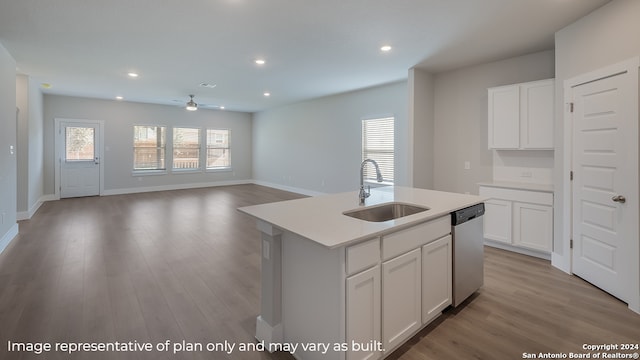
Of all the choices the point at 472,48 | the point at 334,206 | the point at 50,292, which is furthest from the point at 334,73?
the point at 50,292

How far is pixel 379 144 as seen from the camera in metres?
6.78

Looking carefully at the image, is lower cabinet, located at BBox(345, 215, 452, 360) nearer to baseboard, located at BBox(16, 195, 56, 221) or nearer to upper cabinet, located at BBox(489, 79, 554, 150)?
upper cabinet, located at BBox(489, 79, 554, 150)

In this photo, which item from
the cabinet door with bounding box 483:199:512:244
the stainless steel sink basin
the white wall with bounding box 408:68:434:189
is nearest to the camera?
the stainless steel sink basin

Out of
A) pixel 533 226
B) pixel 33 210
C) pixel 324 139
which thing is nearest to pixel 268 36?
pixel 533 226

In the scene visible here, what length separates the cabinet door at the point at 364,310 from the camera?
5.38ft

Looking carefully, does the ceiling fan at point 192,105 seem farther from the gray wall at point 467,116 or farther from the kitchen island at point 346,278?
the kitchen island at point 346,278

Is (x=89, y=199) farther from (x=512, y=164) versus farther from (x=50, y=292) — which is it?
(x=512, y=164)

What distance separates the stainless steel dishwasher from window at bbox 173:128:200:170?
9.44 meters

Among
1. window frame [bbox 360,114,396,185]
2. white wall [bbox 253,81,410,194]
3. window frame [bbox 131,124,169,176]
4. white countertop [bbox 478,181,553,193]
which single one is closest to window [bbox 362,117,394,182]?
window frame [bbox 360,114,396,185]

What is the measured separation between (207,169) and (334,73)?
22.2ft

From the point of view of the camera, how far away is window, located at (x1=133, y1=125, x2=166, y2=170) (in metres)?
9.16

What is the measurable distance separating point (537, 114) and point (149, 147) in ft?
32.1

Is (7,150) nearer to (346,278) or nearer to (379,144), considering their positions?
(346,278)

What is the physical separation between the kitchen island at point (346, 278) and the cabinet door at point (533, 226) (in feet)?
6.76
